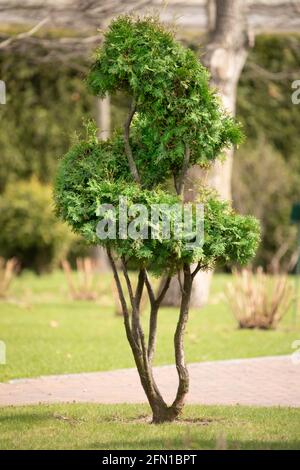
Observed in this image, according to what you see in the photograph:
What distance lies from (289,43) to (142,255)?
16352 millimetres

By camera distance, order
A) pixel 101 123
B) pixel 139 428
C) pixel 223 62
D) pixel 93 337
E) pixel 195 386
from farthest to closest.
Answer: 1. pixel 101 123
2. pixel 223 62
3. pixel 93 337
4. pixel 195 386
5. pixel 139 428

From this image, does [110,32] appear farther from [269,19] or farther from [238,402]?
[269,19]

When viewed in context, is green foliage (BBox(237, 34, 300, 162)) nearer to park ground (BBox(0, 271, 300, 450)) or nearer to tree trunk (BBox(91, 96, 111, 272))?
tree trunk (BBox(91, 96, 111, 272))

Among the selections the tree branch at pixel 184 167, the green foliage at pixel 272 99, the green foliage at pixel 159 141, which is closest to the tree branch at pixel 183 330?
the green foliage at pixel 159 141

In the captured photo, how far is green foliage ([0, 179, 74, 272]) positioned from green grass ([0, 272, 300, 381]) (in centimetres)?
238

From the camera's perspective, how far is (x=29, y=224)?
17938 millimetres

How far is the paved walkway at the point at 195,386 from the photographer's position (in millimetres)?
7773

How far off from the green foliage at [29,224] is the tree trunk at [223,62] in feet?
14.6

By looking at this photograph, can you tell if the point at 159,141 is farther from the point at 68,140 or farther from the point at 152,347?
the point at 68,140

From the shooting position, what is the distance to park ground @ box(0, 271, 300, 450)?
6.05 metres

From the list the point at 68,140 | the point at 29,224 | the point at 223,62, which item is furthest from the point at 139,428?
the point at 68,140

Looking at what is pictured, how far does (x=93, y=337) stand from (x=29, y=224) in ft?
22.0

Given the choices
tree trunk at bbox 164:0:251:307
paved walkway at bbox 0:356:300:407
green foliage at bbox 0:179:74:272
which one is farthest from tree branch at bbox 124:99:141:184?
green foliage at bbox 0:179:74:272

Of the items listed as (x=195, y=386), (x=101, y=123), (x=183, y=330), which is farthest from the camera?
(x=101, y=123)
